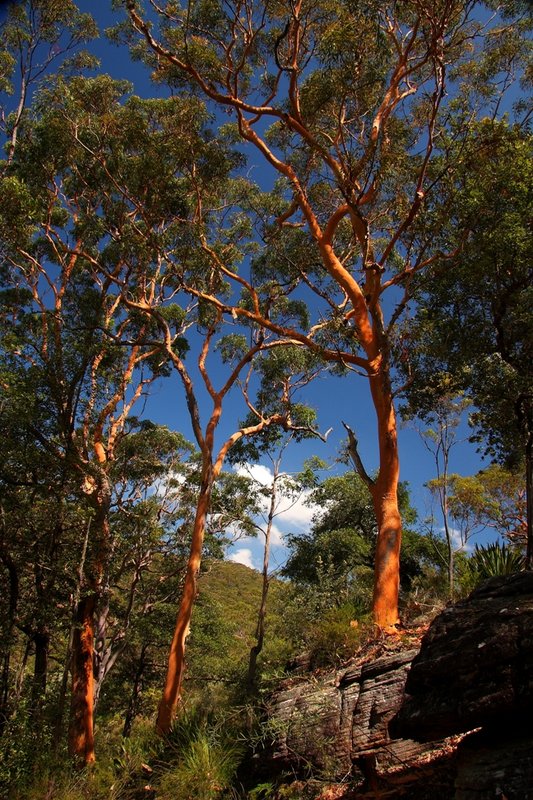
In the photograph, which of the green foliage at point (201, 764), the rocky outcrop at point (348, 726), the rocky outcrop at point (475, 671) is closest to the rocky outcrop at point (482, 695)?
the rocky outcrop at point (475, 671)

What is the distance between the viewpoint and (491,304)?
31.7 feet

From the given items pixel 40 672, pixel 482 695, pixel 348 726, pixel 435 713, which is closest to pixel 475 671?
pixel 482 695

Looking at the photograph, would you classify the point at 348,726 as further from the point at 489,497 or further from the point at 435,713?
A: the point at 489,497

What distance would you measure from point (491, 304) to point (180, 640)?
8.34 m

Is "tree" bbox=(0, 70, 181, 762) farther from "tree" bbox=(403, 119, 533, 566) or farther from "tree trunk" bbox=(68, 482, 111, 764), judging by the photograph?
"tree" bbox=(403, 119, 533, 566)

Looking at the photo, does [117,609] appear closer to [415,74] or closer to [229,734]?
[229,734]

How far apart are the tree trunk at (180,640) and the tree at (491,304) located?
534 cm

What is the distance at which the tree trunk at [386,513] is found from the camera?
325 inches

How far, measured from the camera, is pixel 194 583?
1065 cm

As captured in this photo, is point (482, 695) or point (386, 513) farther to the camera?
point (386, 513)

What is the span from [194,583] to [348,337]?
620 cm

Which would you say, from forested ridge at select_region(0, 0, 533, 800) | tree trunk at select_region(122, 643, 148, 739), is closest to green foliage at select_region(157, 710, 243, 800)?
forested ridge at select_region(0, 0, 533, 800)

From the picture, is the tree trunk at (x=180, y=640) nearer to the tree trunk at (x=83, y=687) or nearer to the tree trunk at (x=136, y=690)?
the tree trunk at (x=83, y=687)

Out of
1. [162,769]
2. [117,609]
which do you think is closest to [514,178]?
[162,769]
